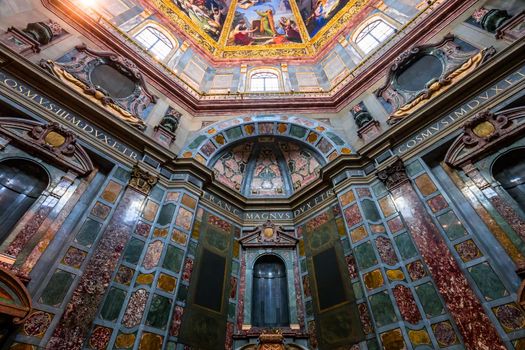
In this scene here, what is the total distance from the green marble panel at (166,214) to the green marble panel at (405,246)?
592 centimetres

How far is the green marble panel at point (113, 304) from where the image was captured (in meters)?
5.89

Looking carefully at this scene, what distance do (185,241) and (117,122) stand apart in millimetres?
3996

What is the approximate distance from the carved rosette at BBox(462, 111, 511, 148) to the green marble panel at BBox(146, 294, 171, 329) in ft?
26.4

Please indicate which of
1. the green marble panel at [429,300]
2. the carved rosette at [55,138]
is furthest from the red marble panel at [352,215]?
the carved rosette at [55,138]

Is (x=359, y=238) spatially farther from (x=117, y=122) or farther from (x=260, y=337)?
(x=117, y=122)

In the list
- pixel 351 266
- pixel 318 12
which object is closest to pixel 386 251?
pixel 351 266

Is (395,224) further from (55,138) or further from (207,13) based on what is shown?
(207,13)

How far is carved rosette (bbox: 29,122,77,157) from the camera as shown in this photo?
6.77m

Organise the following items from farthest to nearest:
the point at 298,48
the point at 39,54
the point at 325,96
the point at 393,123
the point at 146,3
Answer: the point at 298,48 < the point at 146,3 < the point at 325,96 < the point at 393,123 < the point at 39,54

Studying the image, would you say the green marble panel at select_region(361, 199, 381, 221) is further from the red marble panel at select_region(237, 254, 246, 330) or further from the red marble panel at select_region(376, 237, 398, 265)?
the red marble panel at select_region(237, 254, 246, 330)

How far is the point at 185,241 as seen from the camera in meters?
7.71

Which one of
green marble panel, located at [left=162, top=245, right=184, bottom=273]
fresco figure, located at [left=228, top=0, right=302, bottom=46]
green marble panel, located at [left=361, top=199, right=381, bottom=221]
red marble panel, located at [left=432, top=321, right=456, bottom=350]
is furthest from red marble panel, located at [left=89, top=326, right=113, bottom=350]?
fresco figure, located at [left=228, top=0, right=302, bottom=46]

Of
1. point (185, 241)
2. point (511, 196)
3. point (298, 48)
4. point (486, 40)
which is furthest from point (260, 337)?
point (298, 48)

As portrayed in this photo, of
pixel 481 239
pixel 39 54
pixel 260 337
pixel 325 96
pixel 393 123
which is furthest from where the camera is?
pixel 325 96
